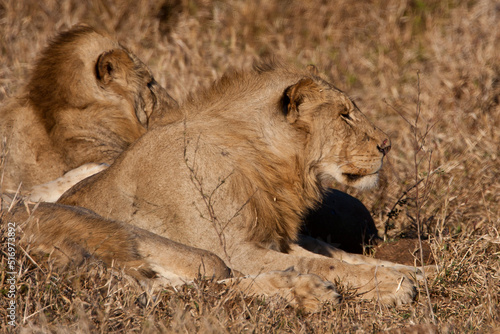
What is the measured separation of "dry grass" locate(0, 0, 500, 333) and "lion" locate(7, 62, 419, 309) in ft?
0.54

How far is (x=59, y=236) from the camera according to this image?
3322 mm

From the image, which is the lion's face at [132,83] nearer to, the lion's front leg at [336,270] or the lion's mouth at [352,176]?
the lion's mouth at [352,176]

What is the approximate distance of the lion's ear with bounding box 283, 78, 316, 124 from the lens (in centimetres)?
388

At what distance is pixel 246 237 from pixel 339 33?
5.41m

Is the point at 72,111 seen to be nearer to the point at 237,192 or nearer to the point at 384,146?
the point at 237,192

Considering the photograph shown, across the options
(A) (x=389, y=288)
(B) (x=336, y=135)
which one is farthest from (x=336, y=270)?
(B) (x=336, y=135)

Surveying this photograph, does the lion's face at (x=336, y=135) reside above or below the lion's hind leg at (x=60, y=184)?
above

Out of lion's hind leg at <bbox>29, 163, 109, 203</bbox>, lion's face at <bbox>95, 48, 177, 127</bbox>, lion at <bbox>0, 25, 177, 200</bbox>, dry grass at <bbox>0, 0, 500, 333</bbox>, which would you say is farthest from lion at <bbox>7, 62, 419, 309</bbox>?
lion's face at <bbox>95, 48, 177, 127</bbox>

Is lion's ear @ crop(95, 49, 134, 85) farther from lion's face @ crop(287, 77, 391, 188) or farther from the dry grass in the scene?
lion's face @ crop(287, 77, 391, 188)

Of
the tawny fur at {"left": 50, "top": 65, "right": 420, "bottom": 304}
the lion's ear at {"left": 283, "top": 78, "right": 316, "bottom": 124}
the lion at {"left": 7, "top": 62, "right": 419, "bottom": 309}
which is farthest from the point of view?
the lion's ear at {"left": 283, "top": 78, "right": 316, "bottom": 124}

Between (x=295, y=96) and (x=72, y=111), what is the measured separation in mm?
2092

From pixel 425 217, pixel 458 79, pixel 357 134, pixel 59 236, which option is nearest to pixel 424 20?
pixel 458 79

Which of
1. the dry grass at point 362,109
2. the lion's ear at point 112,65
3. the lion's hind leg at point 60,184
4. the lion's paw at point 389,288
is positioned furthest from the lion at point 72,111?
the lion's paw at point 389,288

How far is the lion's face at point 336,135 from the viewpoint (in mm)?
3955
